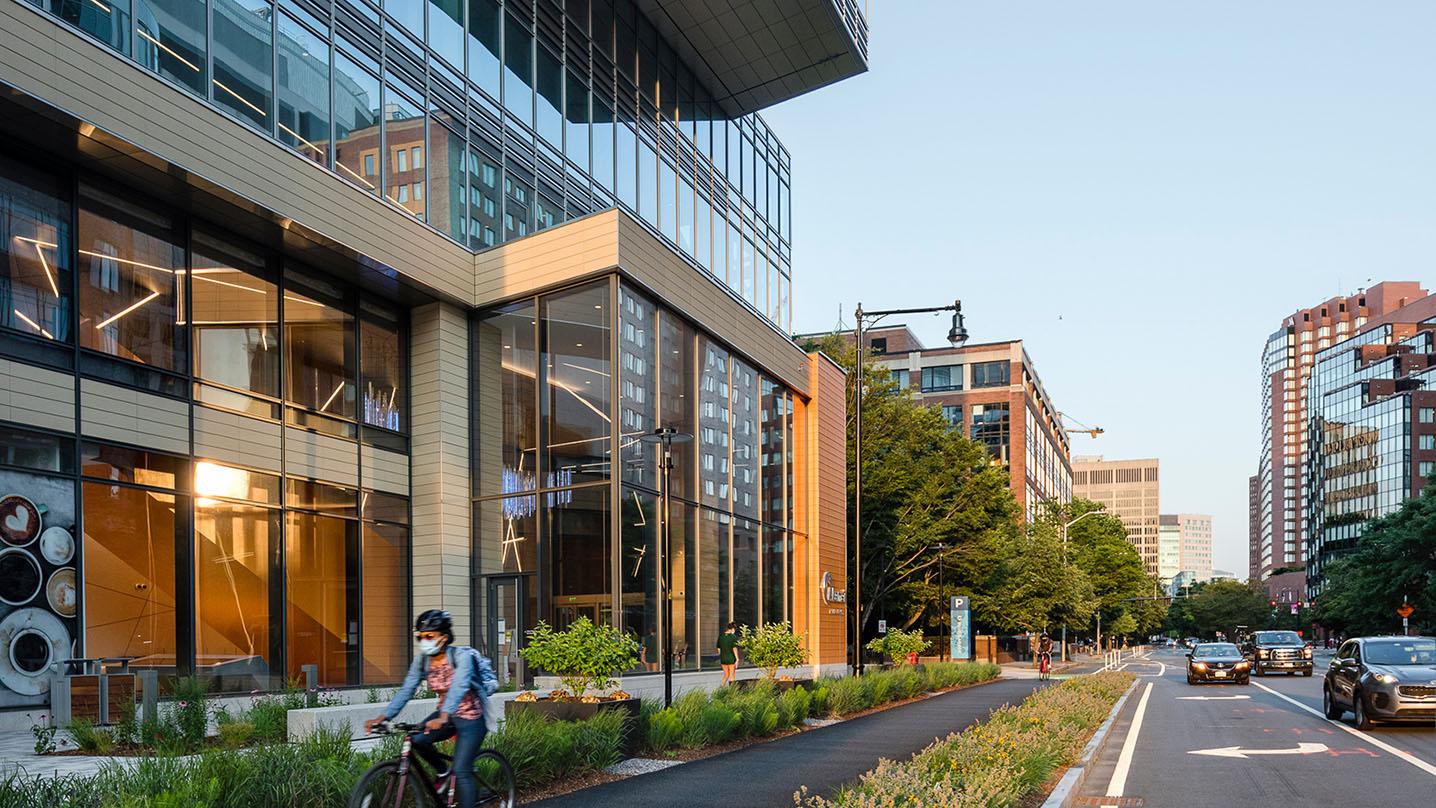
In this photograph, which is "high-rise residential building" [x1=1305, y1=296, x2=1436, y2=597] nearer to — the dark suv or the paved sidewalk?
the dark suv

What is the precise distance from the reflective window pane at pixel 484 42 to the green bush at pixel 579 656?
1440cm

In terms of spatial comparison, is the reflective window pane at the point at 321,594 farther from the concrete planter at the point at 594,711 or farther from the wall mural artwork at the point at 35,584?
the concrete planter at the point at 594,711

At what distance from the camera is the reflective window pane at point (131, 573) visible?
18.3 m

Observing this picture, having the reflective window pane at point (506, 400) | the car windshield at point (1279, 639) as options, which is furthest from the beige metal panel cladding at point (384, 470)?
the car windshield at point (1279, 639)

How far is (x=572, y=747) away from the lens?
13.5 meters

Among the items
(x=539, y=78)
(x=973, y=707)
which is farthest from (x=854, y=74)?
(x=973, y=707)

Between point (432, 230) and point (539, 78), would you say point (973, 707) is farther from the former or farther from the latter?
point (539, 78)

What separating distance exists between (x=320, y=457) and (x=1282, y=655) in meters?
40.0

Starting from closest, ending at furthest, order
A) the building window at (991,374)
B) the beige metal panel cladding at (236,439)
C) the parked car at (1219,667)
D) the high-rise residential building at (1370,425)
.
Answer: the beige metal panel cladding at (236,439) < the parked car at (1219,667) < the building window at (991,374) < the high-rise residential building at (1370,425)

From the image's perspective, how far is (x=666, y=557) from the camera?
74.3 ft

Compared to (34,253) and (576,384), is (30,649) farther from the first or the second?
(576,384)

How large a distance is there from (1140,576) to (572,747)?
4753 inches

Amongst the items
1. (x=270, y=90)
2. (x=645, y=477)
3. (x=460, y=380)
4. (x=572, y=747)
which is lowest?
(x=572, y=747)

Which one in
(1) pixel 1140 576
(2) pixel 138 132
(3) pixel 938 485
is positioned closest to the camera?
(2) pixel 138 132
